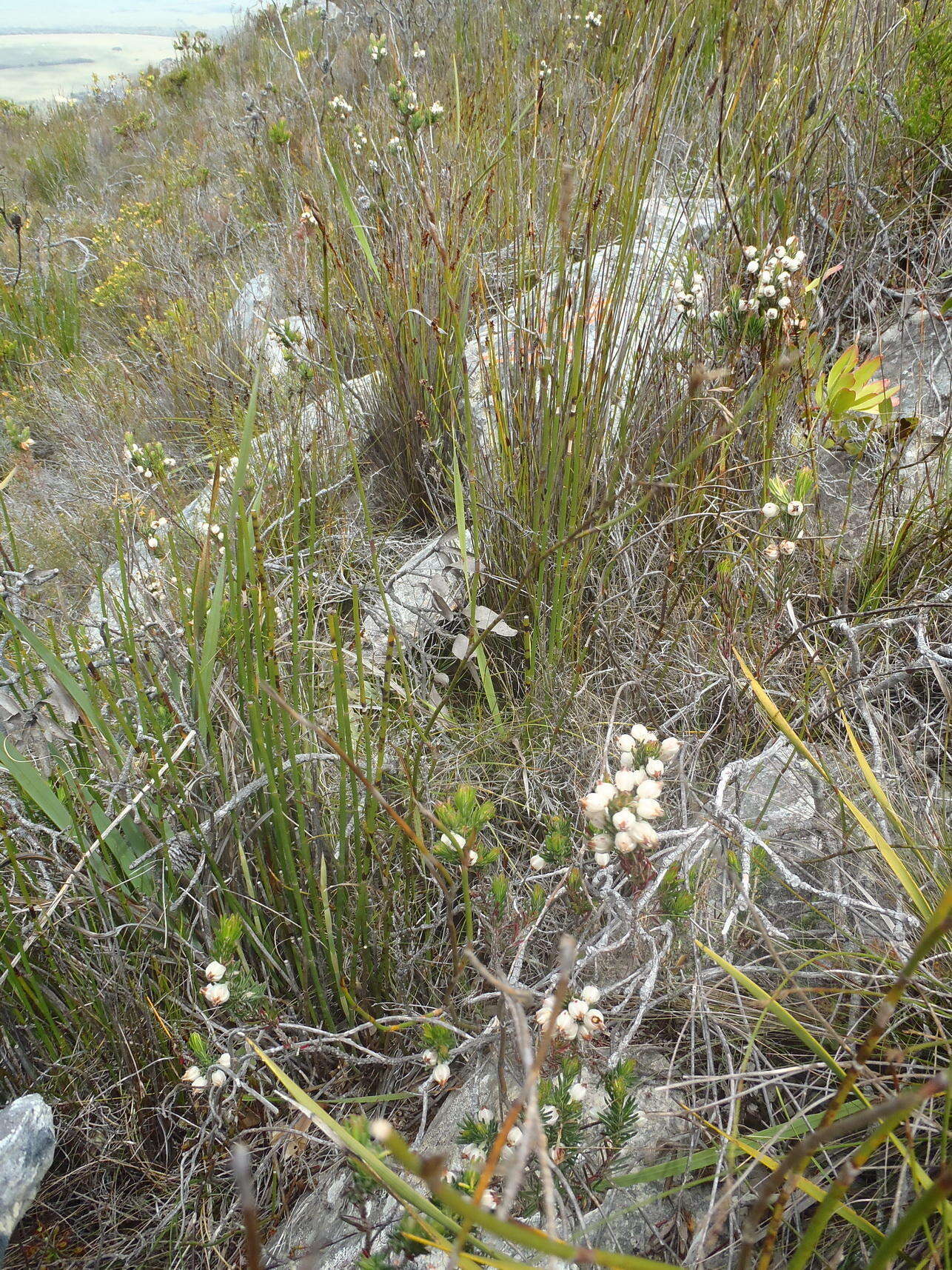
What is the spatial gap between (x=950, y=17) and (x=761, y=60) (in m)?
0.61

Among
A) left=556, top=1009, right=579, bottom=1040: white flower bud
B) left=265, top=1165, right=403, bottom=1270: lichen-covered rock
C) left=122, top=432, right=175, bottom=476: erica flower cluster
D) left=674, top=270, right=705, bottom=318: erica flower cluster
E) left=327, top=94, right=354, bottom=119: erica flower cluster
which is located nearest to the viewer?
left=556, top=1009, right=579, bottom=1040: white flower bud

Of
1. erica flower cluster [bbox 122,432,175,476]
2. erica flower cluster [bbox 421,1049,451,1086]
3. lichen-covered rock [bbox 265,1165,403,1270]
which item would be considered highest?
erica flower cluster [bbox 122,432,175,476]

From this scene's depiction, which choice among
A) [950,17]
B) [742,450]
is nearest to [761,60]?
[950,17]

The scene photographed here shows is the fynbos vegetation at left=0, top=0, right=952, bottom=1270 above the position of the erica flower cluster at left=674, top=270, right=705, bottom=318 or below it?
below

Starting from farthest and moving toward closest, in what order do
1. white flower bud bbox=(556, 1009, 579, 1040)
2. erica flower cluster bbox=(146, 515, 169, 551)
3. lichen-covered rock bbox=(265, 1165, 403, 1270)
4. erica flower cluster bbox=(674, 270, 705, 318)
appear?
erica flower cluster bbox=(146, 515, 169, 551), erica flower cluster bbox=(674, 270, 705, 318), lichen-covered rock bbox=(265, 1165, 403, 1270), white flower bud bbox=(556, 1009, 579, 1040)

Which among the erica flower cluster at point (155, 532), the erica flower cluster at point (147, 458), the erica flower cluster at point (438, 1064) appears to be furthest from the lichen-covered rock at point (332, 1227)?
the erica flower cluster at point (147, 458)

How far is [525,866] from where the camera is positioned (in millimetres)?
1297

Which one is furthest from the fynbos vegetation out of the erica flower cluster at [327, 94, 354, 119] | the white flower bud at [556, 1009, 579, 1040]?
the erica flower cluster at [327, 94, 354, 119]

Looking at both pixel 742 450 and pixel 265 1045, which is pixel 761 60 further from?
pixel 265 1045

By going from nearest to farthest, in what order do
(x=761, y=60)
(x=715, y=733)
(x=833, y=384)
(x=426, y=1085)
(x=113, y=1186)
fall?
(x=426, y=1085), (x=113, y=1186), (x=715, y=733), (x=833, y=384), (x=761, y=60)

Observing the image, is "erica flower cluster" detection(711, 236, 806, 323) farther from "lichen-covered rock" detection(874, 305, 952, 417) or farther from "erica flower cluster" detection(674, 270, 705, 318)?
"lichen-covered rock" detection(874, 305, 952, 417)

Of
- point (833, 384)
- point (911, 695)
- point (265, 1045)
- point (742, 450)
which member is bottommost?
point (265, 1045)

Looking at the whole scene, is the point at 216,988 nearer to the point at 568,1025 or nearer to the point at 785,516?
the point at 568,1025

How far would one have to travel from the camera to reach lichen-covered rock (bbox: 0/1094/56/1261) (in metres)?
0.92
